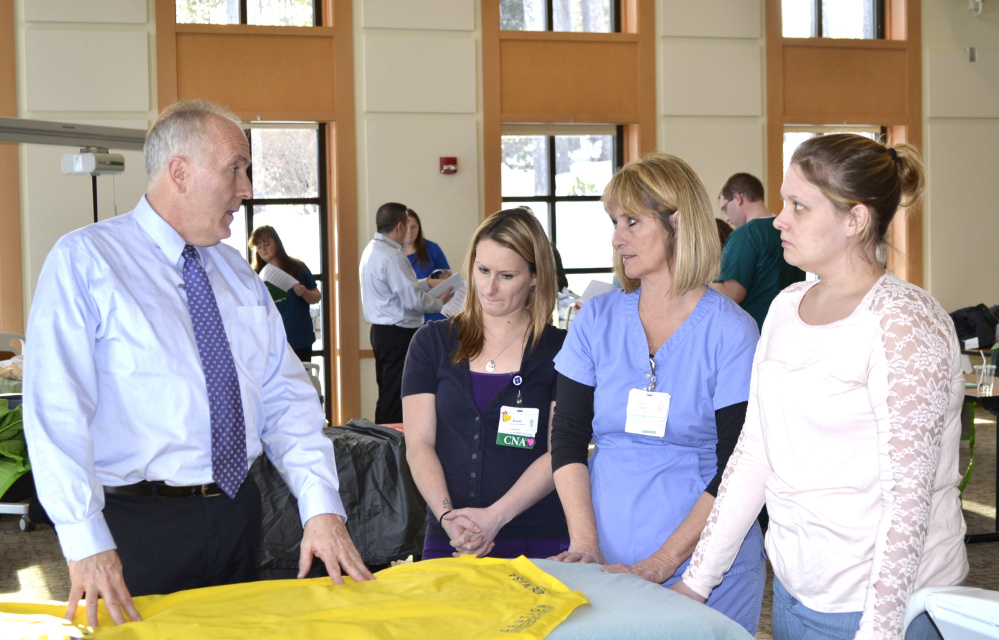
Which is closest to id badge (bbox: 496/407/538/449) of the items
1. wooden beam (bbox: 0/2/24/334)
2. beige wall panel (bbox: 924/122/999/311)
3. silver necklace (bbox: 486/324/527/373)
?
silver necklace (bbox: 486/324/527/373)

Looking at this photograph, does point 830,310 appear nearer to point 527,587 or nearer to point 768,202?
point 527,587

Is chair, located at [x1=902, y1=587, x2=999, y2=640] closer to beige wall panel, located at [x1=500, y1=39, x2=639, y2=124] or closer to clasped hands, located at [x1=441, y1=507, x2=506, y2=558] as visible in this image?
clasped hands, located at [x1=441, y1=507, x2=506, y2=558]

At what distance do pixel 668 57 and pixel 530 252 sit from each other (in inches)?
232

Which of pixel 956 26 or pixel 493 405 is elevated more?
pixel 956 26

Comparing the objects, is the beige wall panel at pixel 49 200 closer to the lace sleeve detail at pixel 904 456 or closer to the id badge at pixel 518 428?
the id badge at pixel 518 428

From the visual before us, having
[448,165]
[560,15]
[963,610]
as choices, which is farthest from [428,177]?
[963,610]

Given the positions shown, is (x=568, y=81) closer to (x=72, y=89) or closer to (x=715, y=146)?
(x=715, y=146)

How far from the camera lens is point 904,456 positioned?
48.8 inches

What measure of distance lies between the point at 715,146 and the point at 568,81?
1345 mm

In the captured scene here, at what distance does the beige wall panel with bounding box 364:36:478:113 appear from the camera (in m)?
7.04

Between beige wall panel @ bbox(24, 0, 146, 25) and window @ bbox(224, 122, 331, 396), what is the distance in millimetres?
1140

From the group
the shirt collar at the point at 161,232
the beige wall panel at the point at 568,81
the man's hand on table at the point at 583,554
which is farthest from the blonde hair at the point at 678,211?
the beige wall panel at the point at 568,81

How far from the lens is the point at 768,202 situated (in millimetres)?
7754

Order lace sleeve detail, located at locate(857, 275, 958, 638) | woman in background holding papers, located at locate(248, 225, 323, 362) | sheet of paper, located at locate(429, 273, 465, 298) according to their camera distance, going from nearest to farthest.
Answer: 1. lace sleeve detail, located at locate(857, 275, 958, 638)
2. sheet of paper, located at locate(429, 273, 465, 298)
3. woman in background holding papers, located at locate(248, 225, 323, 362)
